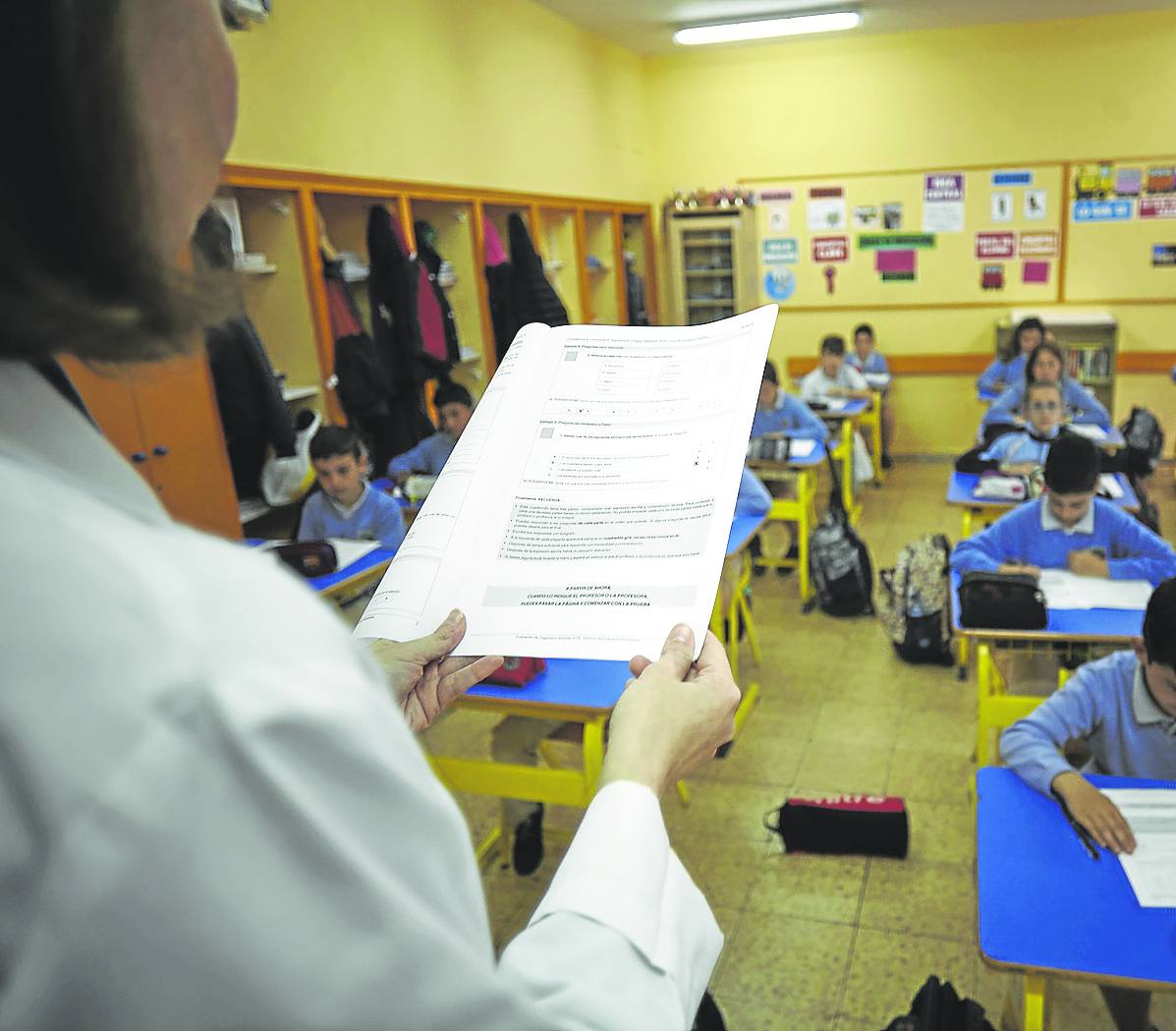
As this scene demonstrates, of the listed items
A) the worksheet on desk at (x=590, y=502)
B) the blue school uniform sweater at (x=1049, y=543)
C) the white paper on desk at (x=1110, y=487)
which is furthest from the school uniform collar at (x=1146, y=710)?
the white paper on desk at (x=1110, y=487)

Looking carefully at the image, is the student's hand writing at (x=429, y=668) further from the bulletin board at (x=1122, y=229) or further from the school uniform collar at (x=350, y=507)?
the bulletin board at (x=1122, y=229)

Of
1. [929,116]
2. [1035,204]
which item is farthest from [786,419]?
[929,116]

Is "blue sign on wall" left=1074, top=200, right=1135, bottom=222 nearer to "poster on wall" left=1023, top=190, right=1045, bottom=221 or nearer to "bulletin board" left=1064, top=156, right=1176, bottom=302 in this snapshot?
"bulletin board" left=1064, top=156, right=1176, bottom=302

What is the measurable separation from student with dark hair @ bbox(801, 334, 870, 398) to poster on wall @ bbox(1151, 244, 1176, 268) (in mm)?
2442

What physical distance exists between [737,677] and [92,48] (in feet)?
13.0

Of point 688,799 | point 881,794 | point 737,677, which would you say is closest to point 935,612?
point 737,677

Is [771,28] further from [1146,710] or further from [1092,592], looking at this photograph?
[1146,710]

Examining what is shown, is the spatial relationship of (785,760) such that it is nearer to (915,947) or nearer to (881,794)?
(881,794)

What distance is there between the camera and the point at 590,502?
0.83 m

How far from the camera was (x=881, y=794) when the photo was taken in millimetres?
3248

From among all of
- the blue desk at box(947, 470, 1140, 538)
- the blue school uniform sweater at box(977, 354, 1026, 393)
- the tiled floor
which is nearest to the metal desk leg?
the tiled floor

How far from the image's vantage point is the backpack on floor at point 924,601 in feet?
13.6

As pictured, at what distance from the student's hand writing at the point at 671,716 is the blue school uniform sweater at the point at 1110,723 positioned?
1539 mm

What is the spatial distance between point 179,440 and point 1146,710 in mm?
3172
